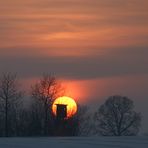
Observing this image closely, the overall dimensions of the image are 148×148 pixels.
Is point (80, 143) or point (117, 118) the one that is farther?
point (117, 118)

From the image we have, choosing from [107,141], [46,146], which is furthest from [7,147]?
[107,141]

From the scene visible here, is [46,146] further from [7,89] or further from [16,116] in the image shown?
[16,116]

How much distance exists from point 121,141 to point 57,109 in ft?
115

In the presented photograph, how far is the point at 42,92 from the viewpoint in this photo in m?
80.2

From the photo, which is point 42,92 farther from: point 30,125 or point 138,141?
point 138,141

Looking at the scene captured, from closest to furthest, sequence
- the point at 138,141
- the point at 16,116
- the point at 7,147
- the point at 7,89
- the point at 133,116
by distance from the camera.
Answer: the point at 7,147
the point at 138,141
the point at 7,89
the point at 16,116
the point at 133,116

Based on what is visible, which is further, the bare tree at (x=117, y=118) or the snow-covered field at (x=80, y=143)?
the bare tree at (x=117, y=118)

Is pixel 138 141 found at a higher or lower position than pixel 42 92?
lower

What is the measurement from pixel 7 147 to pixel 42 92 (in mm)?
52545

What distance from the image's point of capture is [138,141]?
29719mm

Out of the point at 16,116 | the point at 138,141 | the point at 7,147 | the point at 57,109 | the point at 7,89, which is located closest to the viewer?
the point at 7,147

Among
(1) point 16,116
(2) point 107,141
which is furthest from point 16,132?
(2) point 107,141

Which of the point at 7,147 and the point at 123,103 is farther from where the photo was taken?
the point at 123,103

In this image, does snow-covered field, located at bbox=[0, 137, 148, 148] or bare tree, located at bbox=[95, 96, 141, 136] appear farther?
bare tree, located at bbox=[95, 96, 141, 136]
